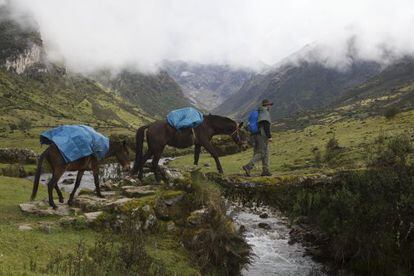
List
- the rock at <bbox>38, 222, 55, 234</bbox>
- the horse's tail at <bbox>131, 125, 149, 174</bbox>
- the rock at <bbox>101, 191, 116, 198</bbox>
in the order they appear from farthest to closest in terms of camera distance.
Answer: the horse's tail at <bbox>131, 125, 149, 174</bbox>
the rock at <bbox>101, 191, 116, 198</bbox>
the rock at <bbox>38, 222, 55, 234</bbox>

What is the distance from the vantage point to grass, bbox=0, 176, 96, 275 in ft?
37.6

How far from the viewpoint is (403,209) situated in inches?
796

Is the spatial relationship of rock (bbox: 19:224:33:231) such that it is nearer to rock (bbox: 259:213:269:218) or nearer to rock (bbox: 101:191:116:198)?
rock (bbox: 101:191:116:198)

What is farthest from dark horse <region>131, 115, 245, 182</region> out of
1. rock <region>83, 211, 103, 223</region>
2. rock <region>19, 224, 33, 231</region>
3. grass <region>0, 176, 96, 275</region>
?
rock <region>19, 224, 33, 231</region>

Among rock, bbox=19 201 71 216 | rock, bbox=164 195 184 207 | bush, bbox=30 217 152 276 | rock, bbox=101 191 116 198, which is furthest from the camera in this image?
rock, bbox=101 191 116 198

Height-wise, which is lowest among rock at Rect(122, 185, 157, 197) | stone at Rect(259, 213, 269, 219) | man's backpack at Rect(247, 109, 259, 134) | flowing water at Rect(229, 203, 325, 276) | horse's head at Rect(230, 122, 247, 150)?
flowing water at Rect(229, 203, 325, 276)

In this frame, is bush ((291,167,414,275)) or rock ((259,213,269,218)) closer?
bush ((291,167,414,275))

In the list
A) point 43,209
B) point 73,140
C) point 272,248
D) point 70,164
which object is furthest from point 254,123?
point 43,209

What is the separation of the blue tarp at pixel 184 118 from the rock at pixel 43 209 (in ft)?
20.9

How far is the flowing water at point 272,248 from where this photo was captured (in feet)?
70.5

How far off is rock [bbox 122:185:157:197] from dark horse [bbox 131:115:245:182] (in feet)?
3.95

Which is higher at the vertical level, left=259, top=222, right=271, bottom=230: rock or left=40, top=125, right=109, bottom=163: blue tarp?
left=40, top=125, right=109, bottom=163: blue tarp

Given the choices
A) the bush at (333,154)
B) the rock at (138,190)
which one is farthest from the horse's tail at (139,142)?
the bush at (333,154)

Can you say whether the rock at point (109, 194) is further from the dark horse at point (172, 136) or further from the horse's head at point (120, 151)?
the dark horse at point (172, 136)
